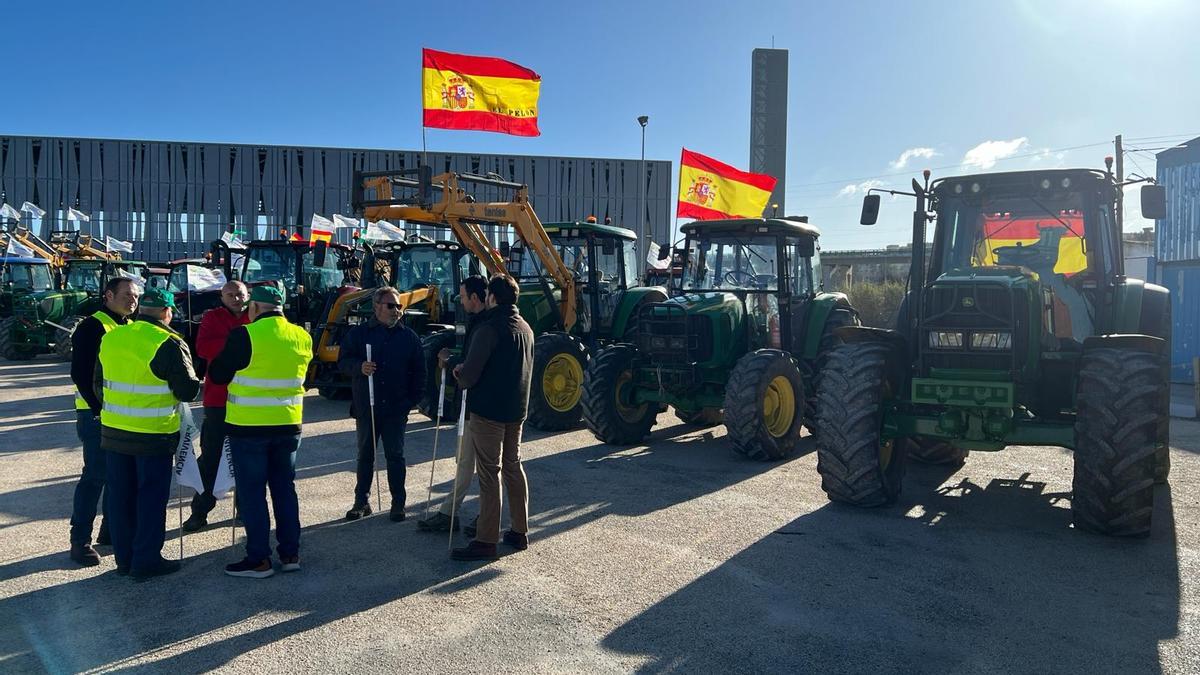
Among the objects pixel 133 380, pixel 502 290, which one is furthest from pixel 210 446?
pixel 502 290

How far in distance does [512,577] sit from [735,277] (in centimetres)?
533

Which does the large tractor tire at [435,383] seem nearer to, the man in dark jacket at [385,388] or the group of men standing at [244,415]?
the man in dark jacket at [385,388]

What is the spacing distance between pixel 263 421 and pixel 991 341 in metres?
4.84

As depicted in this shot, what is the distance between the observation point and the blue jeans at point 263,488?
4969mm

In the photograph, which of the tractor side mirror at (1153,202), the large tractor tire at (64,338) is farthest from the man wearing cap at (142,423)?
the large tractor tire at (64,338)

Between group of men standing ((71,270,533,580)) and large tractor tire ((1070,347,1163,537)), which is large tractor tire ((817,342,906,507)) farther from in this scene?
group of men standing ((71,270,533,580))

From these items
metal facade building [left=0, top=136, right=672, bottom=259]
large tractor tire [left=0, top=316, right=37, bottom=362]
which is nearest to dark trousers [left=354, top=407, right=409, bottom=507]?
large tractor tire [left=0, top=316, right=37, bottom=362]

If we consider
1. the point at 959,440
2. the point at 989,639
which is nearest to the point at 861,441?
the point at 959,440

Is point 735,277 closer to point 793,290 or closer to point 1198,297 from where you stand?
point 793,290

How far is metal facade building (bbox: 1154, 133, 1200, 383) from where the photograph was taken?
55.1 feet

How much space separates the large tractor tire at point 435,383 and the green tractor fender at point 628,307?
80.5 inches

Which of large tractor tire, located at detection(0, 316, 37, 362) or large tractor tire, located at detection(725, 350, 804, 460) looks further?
large tractor tire, located at detection(0, 316, 37, 362)

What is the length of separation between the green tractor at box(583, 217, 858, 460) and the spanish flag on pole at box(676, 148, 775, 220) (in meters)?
4.46

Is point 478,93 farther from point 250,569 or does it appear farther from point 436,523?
point 250,569
